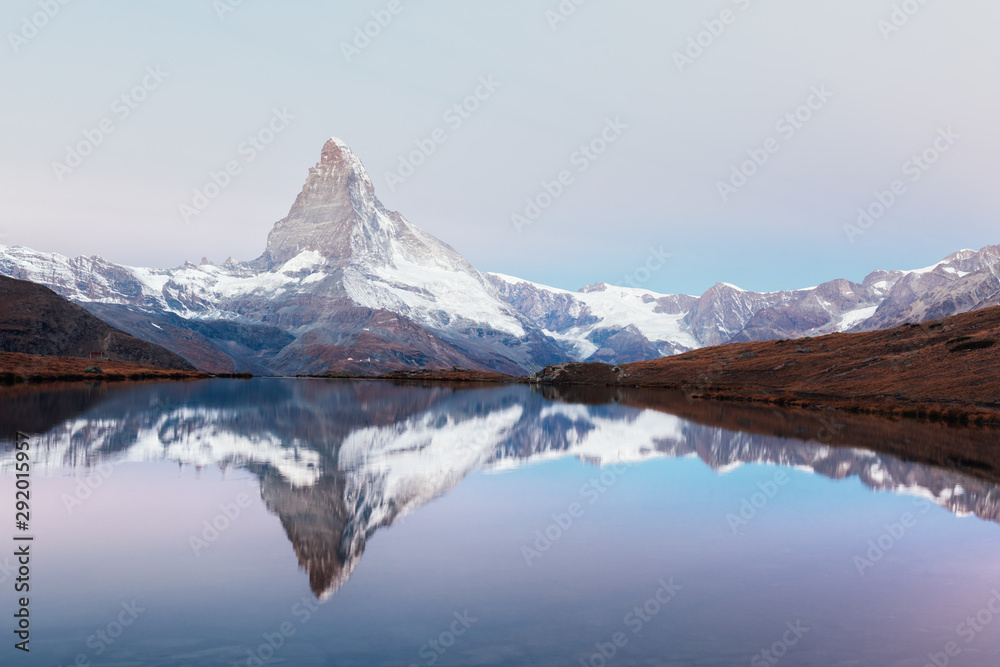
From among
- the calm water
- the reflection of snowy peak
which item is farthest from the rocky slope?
the calm water

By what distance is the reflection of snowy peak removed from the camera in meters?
23.3

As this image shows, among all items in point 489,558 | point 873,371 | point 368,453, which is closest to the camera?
point 489,558

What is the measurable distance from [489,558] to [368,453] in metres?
20.3

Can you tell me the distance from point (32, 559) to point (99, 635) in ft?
18.6

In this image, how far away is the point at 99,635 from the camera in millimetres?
12750

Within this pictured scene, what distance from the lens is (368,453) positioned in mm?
37531

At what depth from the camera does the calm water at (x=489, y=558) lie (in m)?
13.0

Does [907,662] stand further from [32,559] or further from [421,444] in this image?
[421,444]

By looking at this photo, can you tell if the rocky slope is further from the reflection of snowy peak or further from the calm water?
the calm water

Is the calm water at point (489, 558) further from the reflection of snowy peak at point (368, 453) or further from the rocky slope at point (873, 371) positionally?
the rocky slope at point (873, 371)

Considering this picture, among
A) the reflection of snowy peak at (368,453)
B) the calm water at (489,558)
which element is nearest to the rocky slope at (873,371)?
the reflection of snowy peak at (368,453)

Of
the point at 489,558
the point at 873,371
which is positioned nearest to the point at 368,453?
the point at 489,558

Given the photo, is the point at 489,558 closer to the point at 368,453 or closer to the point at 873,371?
the point at 368,453

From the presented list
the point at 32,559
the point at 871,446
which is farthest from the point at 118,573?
the point at 871,446
